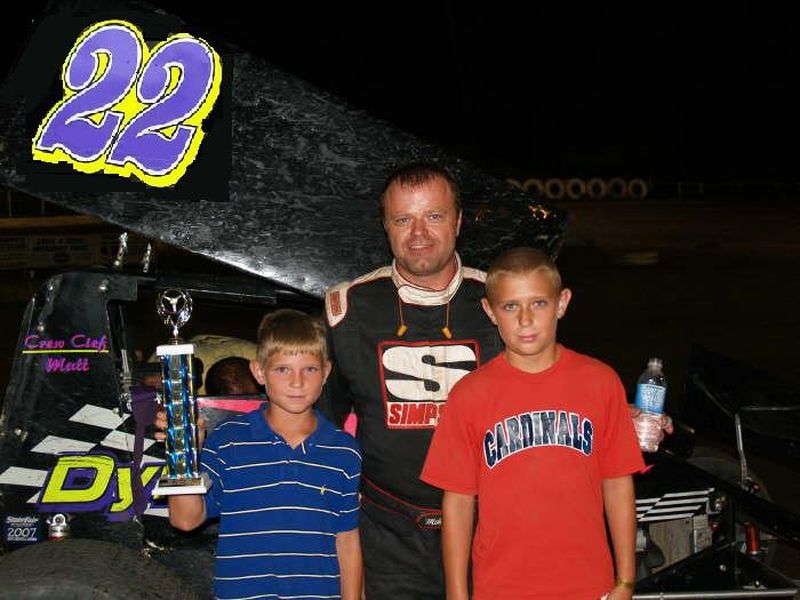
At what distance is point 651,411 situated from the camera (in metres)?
2.88

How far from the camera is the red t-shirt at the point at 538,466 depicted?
98.0 inches

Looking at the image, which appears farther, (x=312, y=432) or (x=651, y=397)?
(x=651, y=397)

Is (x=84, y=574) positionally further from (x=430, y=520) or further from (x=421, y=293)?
(x=421, y=293)

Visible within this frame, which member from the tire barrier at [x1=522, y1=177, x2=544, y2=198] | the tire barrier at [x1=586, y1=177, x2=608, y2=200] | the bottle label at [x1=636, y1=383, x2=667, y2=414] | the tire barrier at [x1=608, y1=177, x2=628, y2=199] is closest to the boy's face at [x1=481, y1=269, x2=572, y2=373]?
the bottle label at [x1=636, y1=383, x2=667, y2=414]

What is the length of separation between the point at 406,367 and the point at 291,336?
1.21 ft

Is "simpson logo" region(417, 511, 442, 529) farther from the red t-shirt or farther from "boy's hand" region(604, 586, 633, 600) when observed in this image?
"boy's hand" region(604, 586, 633, 600)

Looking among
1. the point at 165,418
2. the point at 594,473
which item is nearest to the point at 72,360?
the point at 165,418

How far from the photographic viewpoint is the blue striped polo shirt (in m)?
2.62

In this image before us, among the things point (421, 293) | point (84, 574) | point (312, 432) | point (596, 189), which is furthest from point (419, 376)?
point (596, 189)

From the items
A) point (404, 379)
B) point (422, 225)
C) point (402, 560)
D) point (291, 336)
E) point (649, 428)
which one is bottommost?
point (402, 560)

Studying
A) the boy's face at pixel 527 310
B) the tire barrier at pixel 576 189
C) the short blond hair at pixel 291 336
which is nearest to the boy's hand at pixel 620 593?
the boy's face at pixel 527 310

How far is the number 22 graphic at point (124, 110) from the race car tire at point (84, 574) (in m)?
1.05

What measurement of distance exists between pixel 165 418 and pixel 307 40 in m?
50.5

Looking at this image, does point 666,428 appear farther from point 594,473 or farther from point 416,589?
point 416,589
